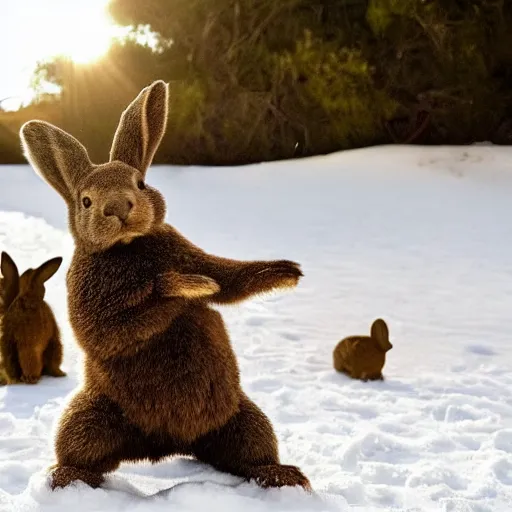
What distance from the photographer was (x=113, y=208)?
5.40ft

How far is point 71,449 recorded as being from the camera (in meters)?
1.74

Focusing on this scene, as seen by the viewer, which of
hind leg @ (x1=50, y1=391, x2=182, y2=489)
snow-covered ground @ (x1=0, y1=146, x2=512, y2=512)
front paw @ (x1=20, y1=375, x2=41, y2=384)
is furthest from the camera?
front paw @ (x1=20, y1=375, x2=41, y2=384)

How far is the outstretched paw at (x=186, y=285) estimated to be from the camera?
1631 mm

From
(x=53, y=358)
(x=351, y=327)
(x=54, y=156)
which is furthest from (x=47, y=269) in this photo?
(x=351, y=327)

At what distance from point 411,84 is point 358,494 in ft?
38.0

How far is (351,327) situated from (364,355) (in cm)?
127

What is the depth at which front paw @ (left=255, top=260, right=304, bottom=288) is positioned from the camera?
167 centimetres

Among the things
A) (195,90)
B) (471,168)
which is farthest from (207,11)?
(471,168)

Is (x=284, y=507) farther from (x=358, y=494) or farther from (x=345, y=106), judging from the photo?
(x=345, y=106)

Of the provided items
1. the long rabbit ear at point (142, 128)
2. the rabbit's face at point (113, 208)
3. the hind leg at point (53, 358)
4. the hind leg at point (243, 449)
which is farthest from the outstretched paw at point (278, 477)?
the hind leg at point (53, 358)

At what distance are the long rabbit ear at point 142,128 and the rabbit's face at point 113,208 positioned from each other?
0.07 metres

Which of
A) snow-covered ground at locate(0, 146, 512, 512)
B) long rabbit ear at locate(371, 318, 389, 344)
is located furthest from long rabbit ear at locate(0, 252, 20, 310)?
long rabbit ear at locate(371, 318, 389, 344)

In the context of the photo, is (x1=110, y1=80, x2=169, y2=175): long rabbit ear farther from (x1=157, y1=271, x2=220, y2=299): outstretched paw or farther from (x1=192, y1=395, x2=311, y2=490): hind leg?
(x1=192, y1=395, x2=311, y2=490): hind leg

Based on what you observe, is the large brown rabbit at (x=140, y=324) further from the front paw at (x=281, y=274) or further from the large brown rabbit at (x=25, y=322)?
the large brown rabbit at (x=25, y=322)
